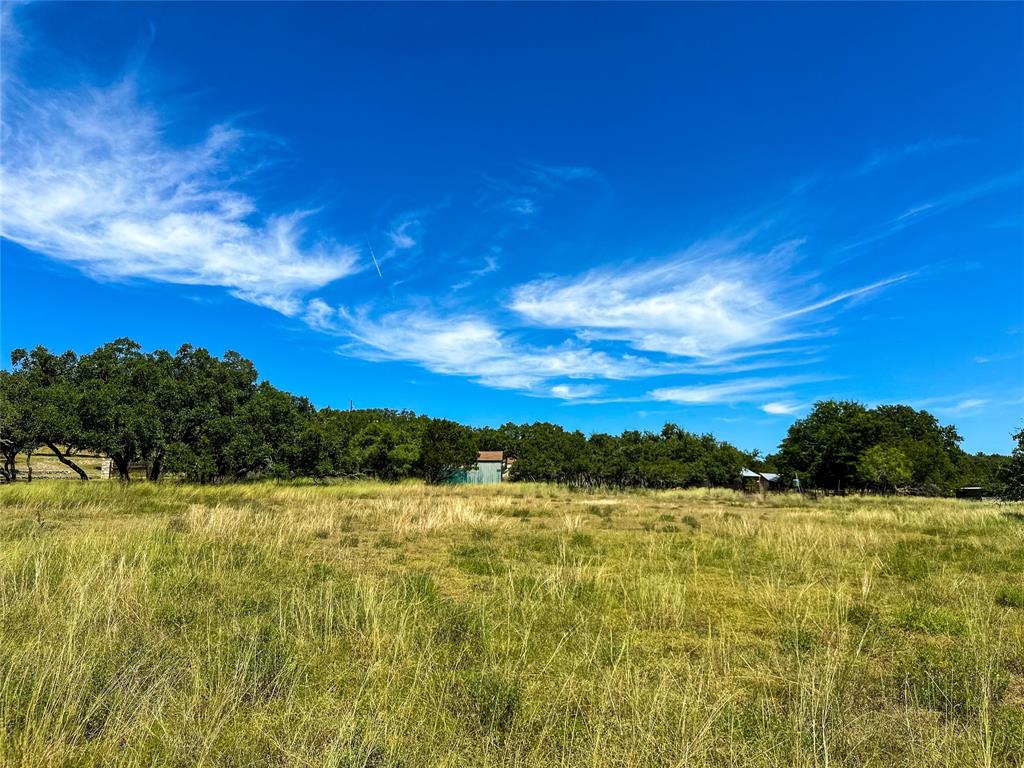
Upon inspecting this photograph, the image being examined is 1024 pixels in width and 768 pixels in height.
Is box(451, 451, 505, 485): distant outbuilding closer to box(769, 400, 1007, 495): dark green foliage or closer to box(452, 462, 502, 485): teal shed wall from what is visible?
box(452, 462, 502, 485): teal shed wall

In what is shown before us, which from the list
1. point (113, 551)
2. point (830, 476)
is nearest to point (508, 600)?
point (113, 551)

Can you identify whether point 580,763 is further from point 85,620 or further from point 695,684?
point 85,620

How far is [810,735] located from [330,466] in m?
36.6

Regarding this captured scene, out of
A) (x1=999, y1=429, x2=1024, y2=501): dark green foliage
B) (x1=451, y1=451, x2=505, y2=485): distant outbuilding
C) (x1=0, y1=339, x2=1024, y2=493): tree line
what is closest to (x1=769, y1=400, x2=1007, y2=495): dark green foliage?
(x1=0, y1=339, x2=1024, y2=493): tree line

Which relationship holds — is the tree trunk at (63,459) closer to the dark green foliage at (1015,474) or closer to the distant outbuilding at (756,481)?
the dark green foliage at (1015,474)

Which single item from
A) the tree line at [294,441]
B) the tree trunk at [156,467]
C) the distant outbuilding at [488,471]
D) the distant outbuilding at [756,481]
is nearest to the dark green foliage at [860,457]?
the tree line at [294,441]

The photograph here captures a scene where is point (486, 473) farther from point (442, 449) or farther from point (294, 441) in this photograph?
point (294, 441)

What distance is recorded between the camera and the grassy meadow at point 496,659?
3.53 m

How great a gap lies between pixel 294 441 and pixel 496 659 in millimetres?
33101

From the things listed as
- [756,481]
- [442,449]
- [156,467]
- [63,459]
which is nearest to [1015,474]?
[442,449]

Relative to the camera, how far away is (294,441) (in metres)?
34.9

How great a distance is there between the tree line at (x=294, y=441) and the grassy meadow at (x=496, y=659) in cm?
1863

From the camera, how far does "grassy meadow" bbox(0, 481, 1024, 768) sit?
3.53 m

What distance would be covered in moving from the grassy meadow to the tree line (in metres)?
18.6
